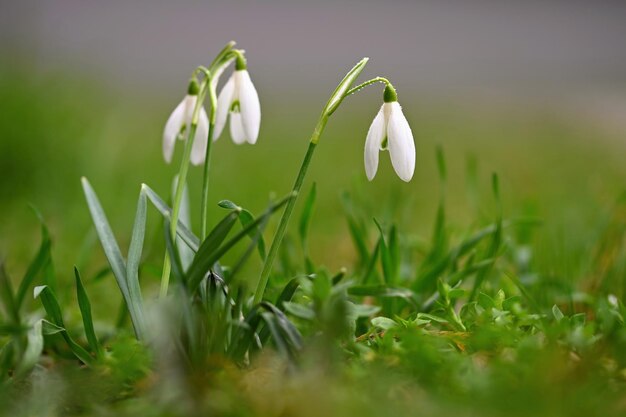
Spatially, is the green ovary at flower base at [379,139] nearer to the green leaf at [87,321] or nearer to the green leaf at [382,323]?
the green leaf at [382,323]

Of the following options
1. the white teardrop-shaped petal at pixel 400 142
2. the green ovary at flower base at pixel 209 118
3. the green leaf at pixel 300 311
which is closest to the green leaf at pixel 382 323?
the green leaf at pixel 300 311

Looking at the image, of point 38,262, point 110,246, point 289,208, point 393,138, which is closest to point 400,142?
point 393,138

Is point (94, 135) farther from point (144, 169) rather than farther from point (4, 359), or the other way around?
point (4, 359)

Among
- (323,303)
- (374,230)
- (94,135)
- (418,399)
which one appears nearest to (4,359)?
(323,303)

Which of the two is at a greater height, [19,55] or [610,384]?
[19,55]

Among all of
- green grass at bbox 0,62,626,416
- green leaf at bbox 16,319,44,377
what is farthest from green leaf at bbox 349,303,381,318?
green leaf at bbox 16,319,44,377

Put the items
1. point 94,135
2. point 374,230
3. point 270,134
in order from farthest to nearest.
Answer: point 270,134 → point 94,135 → point 374,230

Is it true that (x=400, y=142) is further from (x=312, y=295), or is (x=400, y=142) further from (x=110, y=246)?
(x=110, y=246)

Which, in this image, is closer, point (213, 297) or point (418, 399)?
point (418, 399)

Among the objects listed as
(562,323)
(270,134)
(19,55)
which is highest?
(19,55)
